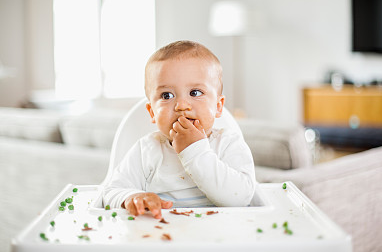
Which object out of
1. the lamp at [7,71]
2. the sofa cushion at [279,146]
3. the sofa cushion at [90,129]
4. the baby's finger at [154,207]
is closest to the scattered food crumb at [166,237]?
the baby's finger at [154,207]

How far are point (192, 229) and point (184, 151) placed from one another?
200 millimetres

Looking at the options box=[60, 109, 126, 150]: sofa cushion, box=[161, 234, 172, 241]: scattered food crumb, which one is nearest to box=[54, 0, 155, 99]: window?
box=[60, 109, 126, 150]: sofa cushion

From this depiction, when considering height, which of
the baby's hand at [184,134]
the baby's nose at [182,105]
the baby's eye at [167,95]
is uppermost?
the baby's eye at [167,95]

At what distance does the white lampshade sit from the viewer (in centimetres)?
529

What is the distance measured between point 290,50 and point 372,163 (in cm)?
460

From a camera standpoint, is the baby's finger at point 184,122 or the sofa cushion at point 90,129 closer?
the baby's finger at point 184,122

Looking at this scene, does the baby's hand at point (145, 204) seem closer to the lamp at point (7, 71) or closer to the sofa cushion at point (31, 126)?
the sofa cushion at point (31, 126)

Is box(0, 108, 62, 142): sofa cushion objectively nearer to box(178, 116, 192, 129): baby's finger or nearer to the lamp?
box(178, 116, 192, 129): baby's finger

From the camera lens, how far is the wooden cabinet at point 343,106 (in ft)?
15.9

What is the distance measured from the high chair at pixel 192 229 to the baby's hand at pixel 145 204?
14mm

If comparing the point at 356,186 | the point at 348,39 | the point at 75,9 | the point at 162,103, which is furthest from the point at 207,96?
the point at 348,39

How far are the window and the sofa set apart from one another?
9.38 ft

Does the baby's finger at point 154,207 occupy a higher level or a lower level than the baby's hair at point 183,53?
lower

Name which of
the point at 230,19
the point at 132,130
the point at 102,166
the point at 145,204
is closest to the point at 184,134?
the point at 145,204
